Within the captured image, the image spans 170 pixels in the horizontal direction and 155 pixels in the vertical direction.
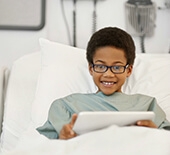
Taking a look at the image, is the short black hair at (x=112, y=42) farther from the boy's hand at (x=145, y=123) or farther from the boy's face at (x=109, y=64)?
the boy's hand at (x=145, y=123)

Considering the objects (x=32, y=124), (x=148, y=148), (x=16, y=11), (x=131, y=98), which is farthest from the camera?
(x=16, y=11)

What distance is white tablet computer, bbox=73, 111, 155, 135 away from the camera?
93 centimetres

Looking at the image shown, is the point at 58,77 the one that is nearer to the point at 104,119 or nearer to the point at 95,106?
the point at 95,106

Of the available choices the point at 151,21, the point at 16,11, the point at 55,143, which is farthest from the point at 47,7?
the point at 55,143

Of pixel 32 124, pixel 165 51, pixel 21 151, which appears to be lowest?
pixel 32 124

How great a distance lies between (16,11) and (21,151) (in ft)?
3.15

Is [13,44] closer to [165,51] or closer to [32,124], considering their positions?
[32,124]

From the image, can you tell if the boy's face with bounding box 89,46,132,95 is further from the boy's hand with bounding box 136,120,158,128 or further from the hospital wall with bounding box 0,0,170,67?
the hospital wall with bounding box 0,0,170,67

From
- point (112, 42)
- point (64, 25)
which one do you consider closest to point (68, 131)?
point (112, 42)

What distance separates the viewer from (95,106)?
1.30m

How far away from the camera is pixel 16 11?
5.81ft

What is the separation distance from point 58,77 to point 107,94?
0.95 ft

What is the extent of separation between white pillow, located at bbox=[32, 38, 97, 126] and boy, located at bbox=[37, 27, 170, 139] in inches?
6.5

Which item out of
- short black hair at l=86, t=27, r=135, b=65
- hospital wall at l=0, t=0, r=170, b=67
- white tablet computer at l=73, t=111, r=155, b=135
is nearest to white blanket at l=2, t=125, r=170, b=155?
white tablet computer at l=73, t=111, r=155, b=135
